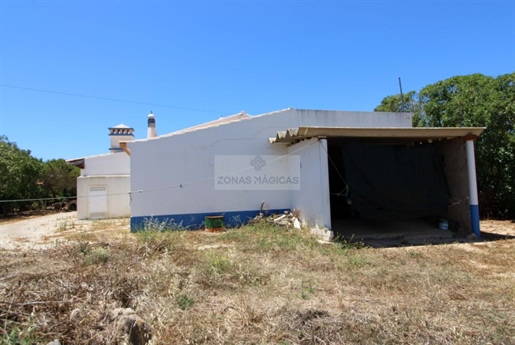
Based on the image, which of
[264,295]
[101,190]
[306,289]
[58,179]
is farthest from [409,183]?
[58,179]

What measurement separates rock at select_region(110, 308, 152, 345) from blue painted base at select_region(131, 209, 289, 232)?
639 cm

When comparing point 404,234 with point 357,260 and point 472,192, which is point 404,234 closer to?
point 472,192

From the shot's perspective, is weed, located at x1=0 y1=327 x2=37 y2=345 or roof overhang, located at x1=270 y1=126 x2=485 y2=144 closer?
weed, located at x1=0 y1=327 x2=37 y2=345

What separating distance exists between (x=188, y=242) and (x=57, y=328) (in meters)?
5.01

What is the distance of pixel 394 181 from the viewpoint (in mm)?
8766

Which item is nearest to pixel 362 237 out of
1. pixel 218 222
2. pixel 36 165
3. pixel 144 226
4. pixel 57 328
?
pixel 218 222

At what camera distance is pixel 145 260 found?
227 inches

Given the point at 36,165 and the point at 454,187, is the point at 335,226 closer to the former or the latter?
the point at 454,187

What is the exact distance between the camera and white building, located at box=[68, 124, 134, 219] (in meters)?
14.3

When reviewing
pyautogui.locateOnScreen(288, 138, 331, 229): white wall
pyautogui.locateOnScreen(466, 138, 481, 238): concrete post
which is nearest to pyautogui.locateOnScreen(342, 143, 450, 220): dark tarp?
pyautogui.locateOnScreen(466, 138, 481, 238): concrete post

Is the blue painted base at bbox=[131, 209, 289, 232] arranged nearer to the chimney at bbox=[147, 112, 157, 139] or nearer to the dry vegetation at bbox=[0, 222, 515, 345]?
the dry vegetation at bbox=[0, 222, 515, 345]

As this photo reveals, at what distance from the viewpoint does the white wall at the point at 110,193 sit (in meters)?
14.3

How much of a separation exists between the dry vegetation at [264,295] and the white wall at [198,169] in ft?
11.4

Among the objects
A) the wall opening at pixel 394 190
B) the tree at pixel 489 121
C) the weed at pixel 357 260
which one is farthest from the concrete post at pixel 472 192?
the weed at pixel 357 260
